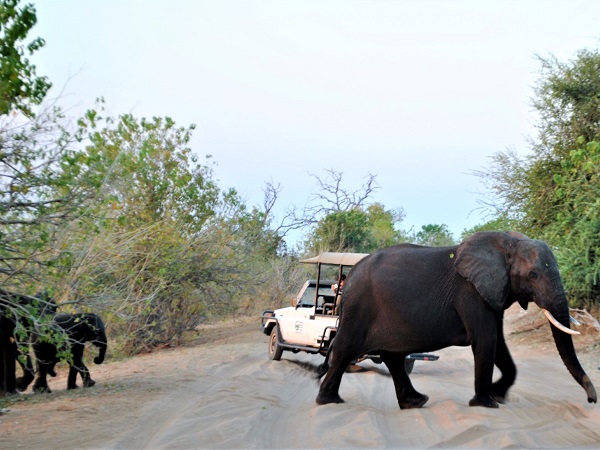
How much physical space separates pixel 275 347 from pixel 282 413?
598cm

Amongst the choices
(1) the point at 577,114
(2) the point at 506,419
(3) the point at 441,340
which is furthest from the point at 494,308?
(1) the point at 577,114

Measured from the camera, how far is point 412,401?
10.4 m

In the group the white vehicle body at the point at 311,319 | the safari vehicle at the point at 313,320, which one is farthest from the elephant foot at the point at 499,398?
the white vehicle body at the point at 311,319

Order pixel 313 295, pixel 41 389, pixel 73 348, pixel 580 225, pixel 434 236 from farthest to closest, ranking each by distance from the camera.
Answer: pixel 434 236, pixel 580 225, pixel 313 295, pixel 73 348, pixel 41 389

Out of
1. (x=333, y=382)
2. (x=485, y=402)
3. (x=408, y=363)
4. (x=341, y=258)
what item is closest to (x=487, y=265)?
(x=485, y=402)

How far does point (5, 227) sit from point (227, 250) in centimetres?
1163

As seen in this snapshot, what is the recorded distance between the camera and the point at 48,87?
8.51 m

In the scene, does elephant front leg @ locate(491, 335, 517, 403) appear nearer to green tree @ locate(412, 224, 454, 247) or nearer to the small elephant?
the small elephant

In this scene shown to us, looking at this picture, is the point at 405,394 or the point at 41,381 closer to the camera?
the point at 405,394

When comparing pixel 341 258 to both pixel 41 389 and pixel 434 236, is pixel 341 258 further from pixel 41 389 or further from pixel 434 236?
pixel 434 236

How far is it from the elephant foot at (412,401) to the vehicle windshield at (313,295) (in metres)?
5.27

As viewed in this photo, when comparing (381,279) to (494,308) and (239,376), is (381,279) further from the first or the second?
(239,376)

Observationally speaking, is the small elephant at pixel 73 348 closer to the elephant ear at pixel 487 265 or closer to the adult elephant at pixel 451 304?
the adult elephant at pixel 451 304

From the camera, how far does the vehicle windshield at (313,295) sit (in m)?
15.8
